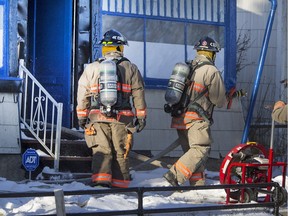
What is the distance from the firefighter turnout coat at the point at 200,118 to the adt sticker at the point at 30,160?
1806mm

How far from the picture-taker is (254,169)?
9422mm

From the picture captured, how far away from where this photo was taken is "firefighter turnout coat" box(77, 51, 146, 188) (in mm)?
9867

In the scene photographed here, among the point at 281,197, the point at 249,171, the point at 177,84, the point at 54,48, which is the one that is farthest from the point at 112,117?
the point at 54,48

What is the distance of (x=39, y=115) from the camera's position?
11.1m

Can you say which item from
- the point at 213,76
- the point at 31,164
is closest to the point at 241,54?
the point at 213,76

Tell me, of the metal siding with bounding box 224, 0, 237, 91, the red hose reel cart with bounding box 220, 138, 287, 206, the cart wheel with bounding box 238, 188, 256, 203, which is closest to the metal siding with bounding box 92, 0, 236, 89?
the metal siding with bounding box 224, 0, 237, 91

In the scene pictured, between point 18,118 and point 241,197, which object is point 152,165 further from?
point 241,197

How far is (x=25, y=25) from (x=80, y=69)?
1.20 m

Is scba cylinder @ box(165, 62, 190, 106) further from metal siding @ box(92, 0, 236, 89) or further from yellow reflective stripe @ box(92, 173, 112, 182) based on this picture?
metal siding @ box(92, 0, 236, 89)

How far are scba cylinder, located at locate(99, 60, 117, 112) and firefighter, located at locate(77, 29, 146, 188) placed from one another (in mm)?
55

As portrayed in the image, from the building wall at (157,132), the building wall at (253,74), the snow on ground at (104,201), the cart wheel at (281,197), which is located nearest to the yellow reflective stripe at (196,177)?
the snow on ground at (104,201)

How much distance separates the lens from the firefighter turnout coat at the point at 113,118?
9.87 meters

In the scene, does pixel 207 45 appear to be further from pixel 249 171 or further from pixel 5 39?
pixel 5 39

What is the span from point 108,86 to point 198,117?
4.33 ft
